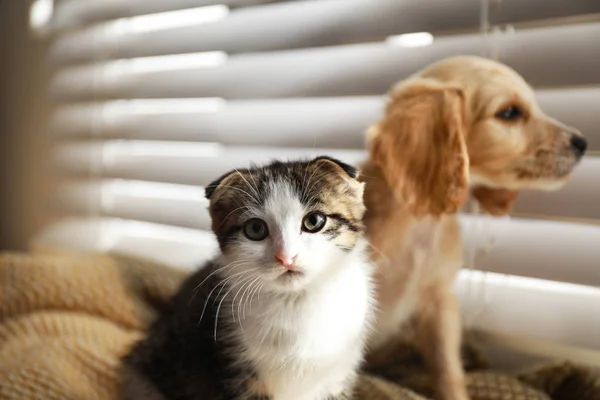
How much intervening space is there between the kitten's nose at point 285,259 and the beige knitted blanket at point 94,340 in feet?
0.99

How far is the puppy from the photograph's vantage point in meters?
0.73

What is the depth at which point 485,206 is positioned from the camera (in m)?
0.81

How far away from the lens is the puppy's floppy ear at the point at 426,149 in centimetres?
71

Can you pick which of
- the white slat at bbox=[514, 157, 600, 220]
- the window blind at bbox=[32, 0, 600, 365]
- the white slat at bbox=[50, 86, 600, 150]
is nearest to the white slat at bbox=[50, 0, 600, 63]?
the window blind at bbox=[32, 0, 600, 365]

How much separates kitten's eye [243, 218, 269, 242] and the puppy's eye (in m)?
0.33

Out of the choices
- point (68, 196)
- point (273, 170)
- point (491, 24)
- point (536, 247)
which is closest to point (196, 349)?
point (273, 170)

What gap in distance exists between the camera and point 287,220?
63 centimetres

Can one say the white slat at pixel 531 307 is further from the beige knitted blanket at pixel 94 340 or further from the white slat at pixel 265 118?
the white slat at pixel 265 118

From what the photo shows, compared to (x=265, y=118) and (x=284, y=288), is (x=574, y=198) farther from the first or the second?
(x=265, y=118)

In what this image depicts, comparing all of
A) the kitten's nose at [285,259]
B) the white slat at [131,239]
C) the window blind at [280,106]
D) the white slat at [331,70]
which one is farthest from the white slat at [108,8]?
the kitten's nose at [285,259]

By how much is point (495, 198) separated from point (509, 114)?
4.6 inches

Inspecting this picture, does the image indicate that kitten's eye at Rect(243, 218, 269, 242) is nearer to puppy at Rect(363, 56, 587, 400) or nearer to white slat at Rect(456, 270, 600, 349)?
puppy at Rect(363, 56, 587, 400)

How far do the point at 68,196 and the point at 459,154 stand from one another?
1.22 meters

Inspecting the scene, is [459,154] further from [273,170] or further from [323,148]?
[323,148]
